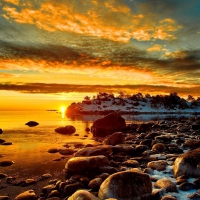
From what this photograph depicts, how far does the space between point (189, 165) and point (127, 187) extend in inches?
145

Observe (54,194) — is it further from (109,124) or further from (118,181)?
(109,124)

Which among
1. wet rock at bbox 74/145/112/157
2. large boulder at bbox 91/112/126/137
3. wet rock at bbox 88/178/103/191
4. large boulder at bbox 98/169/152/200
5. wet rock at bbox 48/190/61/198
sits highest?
large boulder at bbox 98/169/152/200

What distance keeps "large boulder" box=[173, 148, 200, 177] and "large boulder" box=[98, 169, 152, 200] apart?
2.51 m

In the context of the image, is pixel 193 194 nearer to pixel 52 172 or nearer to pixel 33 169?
pixel 52 172

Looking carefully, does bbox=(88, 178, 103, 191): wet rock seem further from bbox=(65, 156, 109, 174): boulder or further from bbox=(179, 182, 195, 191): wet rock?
bbox=(179, 182, 195, 191): wet rock

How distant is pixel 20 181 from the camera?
10188 millimetres

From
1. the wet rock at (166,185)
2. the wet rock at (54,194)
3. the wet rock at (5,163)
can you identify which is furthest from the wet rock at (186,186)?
the wet rock at (5,163)

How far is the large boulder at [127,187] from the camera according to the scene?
697 cm

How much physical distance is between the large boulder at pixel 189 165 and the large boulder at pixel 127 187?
2.51m

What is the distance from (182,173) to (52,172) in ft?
23.2

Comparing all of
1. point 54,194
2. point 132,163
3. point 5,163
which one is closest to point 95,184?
point 54,194

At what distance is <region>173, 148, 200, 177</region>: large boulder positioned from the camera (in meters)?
8.91

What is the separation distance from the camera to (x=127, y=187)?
7059 mm

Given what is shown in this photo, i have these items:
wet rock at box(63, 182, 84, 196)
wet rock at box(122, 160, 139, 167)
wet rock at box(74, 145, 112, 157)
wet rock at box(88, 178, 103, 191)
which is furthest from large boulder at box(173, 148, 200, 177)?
wet rock at box(74, 145, 112, 157)
